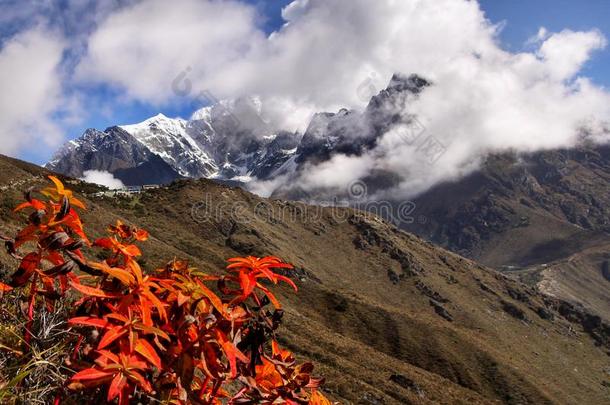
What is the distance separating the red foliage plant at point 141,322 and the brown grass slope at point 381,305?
74.2 feet

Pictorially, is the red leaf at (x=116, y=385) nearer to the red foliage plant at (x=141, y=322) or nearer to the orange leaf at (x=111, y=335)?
the red foliage plant at (x=141, y=322)

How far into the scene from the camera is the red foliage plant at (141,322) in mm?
2193

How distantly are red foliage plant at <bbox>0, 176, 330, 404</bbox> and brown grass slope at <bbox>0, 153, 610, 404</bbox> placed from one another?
22626 millimetres

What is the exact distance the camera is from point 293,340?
37344mm

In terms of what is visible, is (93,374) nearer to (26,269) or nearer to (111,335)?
(111,335)

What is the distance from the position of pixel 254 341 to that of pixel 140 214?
70.2m

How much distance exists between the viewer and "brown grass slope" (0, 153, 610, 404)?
4034 cm

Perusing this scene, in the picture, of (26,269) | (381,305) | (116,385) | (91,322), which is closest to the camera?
(116,385)

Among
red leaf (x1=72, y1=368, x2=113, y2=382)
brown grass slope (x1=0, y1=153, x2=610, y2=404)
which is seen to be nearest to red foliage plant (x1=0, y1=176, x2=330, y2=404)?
red leaf (x1=72, y1=368, x2=113, y2=382)

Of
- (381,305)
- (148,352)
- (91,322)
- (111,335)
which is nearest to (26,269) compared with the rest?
(91,322)

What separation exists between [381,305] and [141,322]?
64899 mm

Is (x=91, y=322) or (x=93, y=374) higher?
(x=91, y=322)

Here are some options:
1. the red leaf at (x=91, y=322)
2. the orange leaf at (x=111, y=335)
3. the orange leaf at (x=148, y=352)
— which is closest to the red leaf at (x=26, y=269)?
the red leaf at (x=91, y=322)

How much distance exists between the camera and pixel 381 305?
64875 mm
